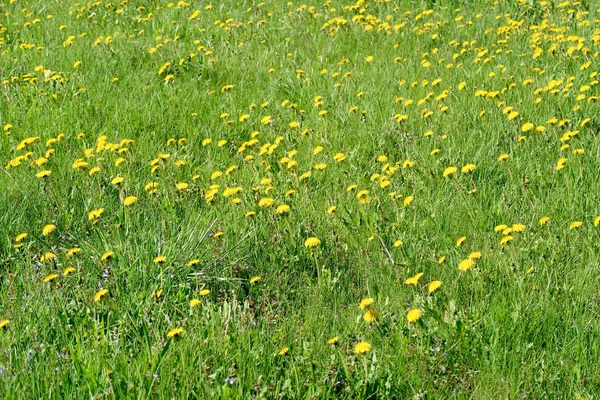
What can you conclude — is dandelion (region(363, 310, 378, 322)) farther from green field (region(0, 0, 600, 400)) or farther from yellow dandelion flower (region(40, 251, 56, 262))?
yellow dandelion flower (region(40, 251, 56, 262))

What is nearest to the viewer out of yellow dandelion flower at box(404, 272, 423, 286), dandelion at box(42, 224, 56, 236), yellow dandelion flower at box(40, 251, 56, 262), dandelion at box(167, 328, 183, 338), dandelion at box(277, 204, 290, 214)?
dandelion at box(167, 328, 183, 338)

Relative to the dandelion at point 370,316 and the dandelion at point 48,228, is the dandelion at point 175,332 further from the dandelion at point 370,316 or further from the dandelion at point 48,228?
the dandelion at point 48,228

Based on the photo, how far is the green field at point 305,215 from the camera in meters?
2.47

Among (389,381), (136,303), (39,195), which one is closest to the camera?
(389,381)

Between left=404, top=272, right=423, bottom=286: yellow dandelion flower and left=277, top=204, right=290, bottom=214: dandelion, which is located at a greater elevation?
left=277, top=204, right=290, bottom=214: dandelion

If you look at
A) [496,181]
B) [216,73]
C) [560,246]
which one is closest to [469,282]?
[560,246]

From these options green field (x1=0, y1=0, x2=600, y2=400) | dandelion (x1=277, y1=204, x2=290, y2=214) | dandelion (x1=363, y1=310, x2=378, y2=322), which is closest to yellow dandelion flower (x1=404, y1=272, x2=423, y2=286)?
green field (x1=0, y1=0, x2=600, y2=400)

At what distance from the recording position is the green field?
247cm

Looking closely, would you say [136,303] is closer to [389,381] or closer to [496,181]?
[389,381]

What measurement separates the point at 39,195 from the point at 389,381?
A: 2.04 metres

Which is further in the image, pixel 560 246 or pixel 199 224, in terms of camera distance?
pixel 199 224

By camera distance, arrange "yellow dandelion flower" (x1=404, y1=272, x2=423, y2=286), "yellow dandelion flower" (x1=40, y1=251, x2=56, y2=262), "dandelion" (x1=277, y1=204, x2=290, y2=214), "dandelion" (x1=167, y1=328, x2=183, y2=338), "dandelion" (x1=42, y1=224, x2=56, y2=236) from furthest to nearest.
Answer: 1. "dandelion" (x1=277, y1=204, x2=290, y2=214)
2. "dandelion" (x1=42, y1=224, x2=56, y2=236)
3. "yellow dandelion flower" (x1=40, y1=251, x2=56, y2=262)
4. "yellow dandelion flower" (x1=404, y1=272, x2=423, y2=286)
5. "dandelion" (x1=167, y1=328, x2=183, y2=338)

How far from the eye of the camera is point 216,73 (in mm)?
5617

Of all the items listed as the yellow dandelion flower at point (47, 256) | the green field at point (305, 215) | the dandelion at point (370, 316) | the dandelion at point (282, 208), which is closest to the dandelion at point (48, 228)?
the green field at point (305, 215)
